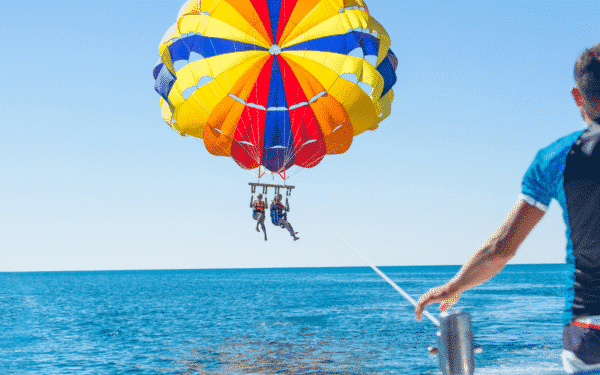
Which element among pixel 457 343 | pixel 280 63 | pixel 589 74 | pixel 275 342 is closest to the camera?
pixel 589 74

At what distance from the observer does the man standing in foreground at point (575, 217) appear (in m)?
1.75

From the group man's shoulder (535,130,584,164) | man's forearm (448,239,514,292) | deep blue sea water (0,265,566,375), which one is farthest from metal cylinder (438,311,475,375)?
deep blue sea water (0,265,566,375)

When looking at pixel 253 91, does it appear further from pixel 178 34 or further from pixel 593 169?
pixel 593 169

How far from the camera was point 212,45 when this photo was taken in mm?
12617

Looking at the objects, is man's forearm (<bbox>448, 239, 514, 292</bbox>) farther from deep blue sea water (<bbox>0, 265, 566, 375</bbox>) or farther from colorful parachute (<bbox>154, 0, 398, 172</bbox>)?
deep blue sea water (<bbox>0, 265, 566, 375</bbox>)

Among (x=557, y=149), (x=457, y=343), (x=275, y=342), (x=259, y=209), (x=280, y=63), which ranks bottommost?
(x=275, y=342)

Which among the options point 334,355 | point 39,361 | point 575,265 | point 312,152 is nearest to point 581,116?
point 575,265

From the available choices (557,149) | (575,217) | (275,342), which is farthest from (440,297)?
(275,342)

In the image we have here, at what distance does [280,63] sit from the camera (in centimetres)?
1283

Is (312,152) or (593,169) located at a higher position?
(312,152)

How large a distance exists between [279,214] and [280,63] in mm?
3317

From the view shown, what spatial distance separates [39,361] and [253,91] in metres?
17.3

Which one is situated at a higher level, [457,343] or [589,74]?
[589,74]

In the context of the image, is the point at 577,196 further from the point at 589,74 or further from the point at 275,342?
the point at 275,342
